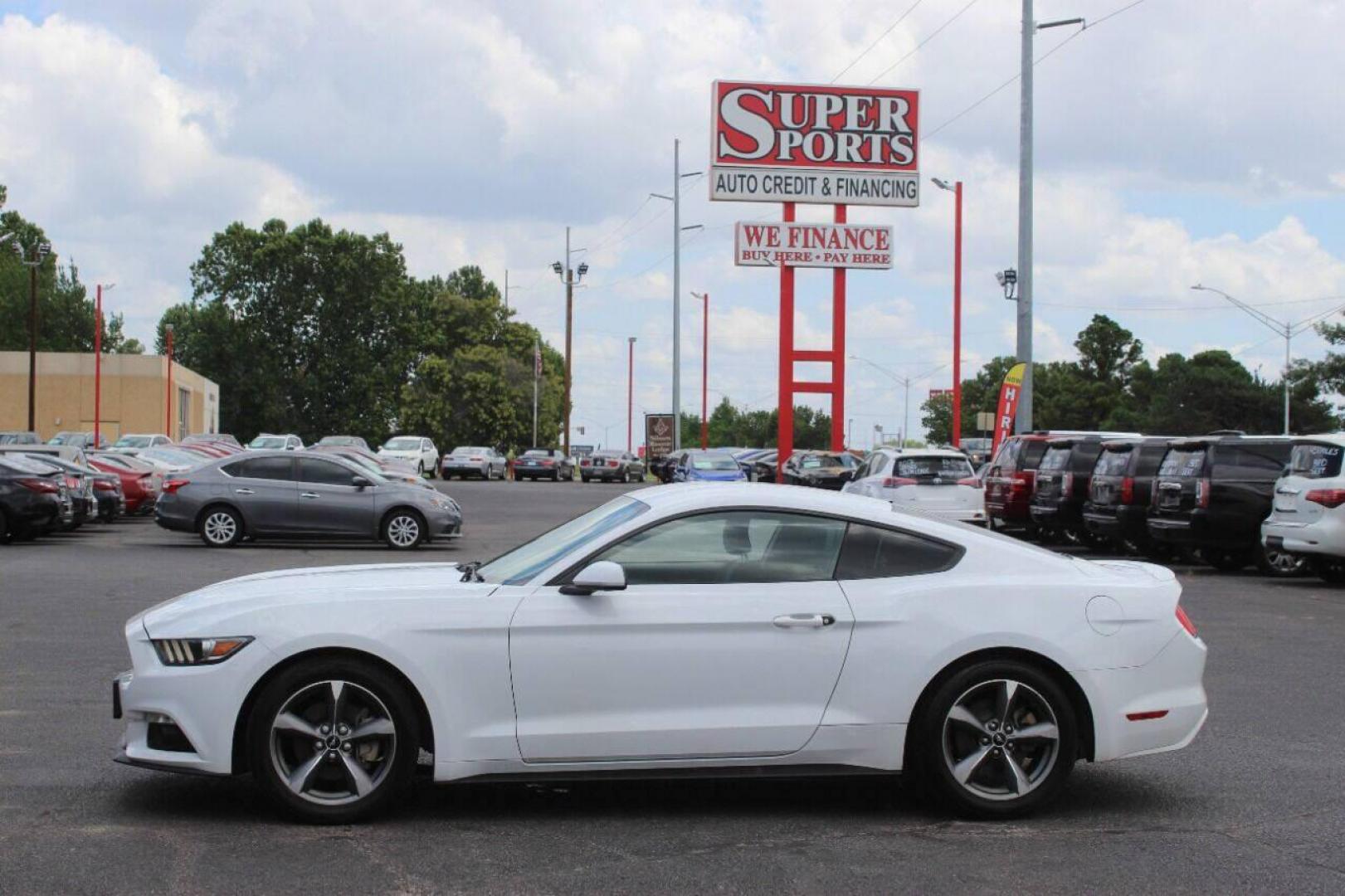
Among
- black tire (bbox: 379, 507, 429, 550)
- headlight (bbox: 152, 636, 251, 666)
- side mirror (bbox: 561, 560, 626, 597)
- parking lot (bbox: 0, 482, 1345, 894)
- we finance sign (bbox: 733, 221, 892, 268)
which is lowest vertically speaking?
parking lot (bbox: 0, 482, 1345, 894)

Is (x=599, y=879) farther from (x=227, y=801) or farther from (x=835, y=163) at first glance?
(x=835, y=163)

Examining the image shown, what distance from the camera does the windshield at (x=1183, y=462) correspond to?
18.7 meters

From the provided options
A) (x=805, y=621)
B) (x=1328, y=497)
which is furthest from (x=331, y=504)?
(x=805, y=621)

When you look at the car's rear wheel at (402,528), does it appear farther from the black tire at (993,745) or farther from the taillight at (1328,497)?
the black tire at (993,745)

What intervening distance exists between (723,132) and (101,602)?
29.4 m

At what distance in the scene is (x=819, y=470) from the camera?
127 ft

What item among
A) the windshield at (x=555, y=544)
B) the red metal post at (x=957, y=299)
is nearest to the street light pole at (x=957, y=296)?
the red metal post at (x=957, y=299)

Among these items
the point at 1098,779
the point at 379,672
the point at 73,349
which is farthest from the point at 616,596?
the point at 73,349

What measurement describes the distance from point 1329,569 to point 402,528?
1296cm

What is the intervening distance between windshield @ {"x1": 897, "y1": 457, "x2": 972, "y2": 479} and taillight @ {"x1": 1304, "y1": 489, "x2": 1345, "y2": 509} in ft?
28.8

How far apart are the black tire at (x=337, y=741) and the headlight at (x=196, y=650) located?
0.68 feet

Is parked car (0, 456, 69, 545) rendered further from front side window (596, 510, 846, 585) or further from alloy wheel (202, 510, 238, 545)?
front side window (596, 510, 846, 585)

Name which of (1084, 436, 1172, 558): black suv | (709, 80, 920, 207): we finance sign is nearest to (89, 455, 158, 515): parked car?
(709, 80, 920, 207): we finance sign

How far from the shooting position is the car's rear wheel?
22.2 meters
